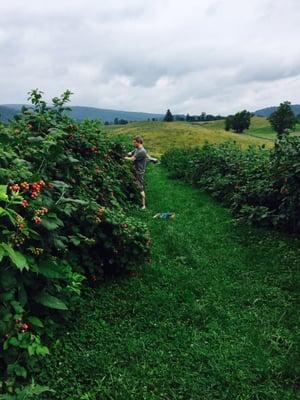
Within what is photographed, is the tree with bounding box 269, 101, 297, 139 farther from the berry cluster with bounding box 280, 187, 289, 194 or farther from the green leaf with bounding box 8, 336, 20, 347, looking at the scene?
the green leaf with bounding box 8, 336, 20, 347

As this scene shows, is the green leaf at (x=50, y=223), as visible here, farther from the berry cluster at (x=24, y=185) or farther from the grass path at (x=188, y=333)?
the grass path at (x=188, y=333)

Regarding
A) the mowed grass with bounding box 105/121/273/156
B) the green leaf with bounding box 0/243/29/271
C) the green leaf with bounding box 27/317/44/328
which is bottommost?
the mowed grass with bounding box 105/121/273/156

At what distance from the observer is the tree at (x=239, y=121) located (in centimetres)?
11925

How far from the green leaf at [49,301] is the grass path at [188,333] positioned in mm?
511

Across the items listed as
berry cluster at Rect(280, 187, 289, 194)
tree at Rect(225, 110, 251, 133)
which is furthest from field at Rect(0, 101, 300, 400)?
tree at Rect(225, 110, 251, 133)

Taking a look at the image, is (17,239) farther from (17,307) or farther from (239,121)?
(239,121)

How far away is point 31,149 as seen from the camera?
5848 mm

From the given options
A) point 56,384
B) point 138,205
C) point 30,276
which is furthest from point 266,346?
point 138,205

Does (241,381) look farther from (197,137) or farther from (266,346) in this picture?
(197,137)

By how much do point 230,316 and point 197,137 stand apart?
80.3 m

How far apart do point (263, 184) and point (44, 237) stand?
7.94m

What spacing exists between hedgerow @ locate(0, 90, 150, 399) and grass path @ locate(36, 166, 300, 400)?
0.40 meters

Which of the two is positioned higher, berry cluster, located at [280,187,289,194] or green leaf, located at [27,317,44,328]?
berry cluster, located at [280,187,289,194]

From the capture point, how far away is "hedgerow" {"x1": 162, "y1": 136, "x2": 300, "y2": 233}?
1007cm
